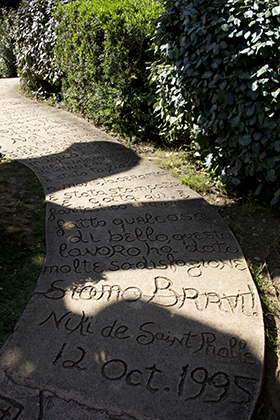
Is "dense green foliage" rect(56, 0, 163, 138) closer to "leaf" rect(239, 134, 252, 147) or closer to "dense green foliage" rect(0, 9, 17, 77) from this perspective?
"leaf" rect(239, 134, 252, 147)

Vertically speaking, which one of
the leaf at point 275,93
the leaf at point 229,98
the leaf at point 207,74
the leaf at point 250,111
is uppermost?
the leaf at point 207,74

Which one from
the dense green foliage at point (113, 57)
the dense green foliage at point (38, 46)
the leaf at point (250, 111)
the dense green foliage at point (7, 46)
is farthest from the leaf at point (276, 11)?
the dense green foliage at point (7, 46)

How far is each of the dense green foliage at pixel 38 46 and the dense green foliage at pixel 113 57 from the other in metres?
0.94

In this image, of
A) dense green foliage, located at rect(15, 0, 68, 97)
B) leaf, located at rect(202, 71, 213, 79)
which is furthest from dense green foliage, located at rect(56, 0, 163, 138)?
leaf, located at rect(202, 71, 213, 79)

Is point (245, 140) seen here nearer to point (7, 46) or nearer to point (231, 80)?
point (231, 80)

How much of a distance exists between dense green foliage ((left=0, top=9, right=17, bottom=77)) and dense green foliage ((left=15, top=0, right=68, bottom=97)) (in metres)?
2.43

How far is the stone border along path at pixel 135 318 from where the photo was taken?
1795 millimetres

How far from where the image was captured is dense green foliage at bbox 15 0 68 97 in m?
7.69

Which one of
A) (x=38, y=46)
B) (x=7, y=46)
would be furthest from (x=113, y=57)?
(x=7, y=46)

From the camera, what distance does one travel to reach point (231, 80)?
11.1ft

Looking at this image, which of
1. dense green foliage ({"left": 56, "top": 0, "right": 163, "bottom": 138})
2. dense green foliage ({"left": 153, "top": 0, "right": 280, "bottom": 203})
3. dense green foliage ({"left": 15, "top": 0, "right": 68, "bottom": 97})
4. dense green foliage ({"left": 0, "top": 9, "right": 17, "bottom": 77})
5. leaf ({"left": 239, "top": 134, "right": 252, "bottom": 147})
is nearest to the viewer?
dense green foliage ({"left": 153, "top": 0, "right": 280, "bottom": 203})

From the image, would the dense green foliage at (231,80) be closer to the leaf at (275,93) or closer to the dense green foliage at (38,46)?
the leaf at (275,93)

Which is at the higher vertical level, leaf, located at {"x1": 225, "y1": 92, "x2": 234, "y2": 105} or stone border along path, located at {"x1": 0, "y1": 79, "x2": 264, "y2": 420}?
leaf, located at {"x1": 225, "y1": 92, "x2": 234, "y2": 105}

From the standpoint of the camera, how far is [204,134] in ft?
12.9
